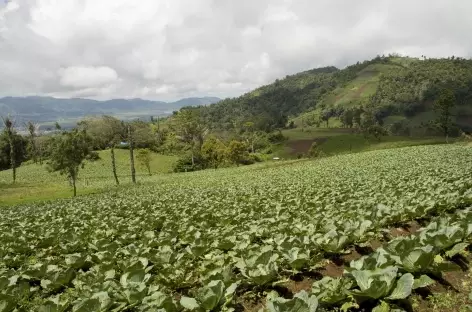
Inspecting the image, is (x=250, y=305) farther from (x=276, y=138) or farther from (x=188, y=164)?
(x=276, y=138)

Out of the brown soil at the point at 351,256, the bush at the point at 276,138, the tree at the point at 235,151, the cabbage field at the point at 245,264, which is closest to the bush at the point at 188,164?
the tree at the point at 235,151

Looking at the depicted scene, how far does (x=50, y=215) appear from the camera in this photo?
73.8 ft

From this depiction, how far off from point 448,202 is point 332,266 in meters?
6.70

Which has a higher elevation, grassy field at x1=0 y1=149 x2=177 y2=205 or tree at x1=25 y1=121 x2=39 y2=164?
tree at x1=25 y1=121 x2=39 y2=164

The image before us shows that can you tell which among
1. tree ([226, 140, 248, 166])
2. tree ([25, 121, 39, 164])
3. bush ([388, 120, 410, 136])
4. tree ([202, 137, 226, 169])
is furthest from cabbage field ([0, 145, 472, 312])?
bush ([388, 120, 410, 136])

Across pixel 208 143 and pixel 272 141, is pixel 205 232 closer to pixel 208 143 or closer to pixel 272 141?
pixel 208 143

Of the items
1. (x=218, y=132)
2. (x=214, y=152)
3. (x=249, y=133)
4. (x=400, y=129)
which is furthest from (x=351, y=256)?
(x=400, y=129)

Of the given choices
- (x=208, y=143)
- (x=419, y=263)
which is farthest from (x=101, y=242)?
(x=208, y=143)

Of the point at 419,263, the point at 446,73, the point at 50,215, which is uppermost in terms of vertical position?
the point at 446,73

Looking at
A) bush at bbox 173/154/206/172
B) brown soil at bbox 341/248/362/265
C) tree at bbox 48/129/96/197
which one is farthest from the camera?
bush at bbox 173/154/206/172

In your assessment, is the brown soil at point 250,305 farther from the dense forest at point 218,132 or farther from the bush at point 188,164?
the bush at point 188,164

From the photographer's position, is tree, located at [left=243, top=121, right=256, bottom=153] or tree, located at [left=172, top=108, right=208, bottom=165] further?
tree, located at [left=243, top=121, right=256, bottom=153]

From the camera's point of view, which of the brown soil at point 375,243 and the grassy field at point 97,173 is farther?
the grassy field at point 97,173

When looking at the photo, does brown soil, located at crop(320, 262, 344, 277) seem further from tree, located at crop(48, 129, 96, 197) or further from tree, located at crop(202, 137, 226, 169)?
tree, located at crop(202, 137, 226, 169)
